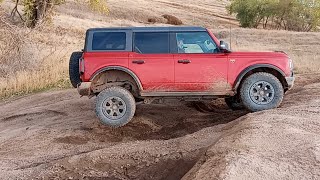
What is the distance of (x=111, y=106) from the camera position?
9.68 metres

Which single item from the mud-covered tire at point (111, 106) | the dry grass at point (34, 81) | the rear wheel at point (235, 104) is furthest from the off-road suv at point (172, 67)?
the dry grass at point (34, 81)

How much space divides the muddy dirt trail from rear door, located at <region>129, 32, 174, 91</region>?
3.28 ft

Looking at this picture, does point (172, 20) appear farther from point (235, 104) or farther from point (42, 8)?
point (235, 104)

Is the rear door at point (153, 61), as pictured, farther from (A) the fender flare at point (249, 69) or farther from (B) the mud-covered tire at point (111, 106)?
(A) the fender flare at point (249, 69)

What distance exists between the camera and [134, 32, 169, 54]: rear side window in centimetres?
970

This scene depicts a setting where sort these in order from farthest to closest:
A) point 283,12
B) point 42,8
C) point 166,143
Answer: point 283,12, point 42,8, point 166,143

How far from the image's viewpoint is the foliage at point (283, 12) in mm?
53719

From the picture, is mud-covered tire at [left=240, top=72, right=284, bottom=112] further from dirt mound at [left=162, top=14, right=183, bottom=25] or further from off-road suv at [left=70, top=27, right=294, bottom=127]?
dirt mound at [left=162, top=14, right=183, bottom=25]

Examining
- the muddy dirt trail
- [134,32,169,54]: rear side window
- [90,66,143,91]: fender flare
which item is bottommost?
the muddy dirt trail

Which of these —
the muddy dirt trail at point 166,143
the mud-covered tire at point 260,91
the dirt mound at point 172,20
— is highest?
the dirt mound at point 172,20

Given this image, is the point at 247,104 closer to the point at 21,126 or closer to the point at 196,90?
the point at 196,90

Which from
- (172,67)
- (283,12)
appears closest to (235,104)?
(172,67)

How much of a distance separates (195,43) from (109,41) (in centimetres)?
164

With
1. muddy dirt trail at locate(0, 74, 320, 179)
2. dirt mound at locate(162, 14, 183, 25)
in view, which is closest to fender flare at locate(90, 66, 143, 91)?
muddy dirt trail at locate(0, 74, 320, 179)
